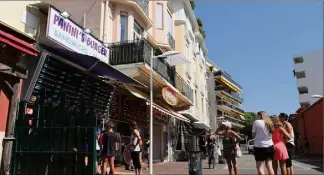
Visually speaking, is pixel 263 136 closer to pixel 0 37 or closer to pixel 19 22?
pixel 0 37

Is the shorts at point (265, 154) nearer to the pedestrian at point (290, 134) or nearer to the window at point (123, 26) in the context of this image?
the pedestrian at point (290, 134)

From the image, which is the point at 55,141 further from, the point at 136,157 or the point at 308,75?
the point at 308,75

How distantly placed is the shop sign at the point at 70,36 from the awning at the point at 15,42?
9.03 ft

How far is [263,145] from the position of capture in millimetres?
7473

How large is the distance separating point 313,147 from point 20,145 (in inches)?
1192

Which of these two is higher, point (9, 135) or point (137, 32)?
point (137, 32)

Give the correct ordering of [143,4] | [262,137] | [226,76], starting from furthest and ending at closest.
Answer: [226,76] < [143,4] < [262,137]

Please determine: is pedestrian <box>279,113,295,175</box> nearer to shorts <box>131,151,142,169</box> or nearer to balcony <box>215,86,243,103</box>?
shorts <box>131,151,142,169</box>

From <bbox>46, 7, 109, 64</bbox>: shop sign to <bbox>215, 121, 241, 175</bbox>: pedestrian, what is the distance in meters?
6.10

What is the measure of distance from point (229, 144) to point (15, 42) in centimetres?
623

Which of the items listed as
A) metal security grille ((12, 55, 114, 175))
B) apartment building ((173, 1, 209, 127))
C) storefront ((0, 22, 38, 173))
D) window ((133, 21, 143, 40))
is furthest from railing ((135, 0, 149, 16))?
metal security grille ((12, 55, 114, 175))

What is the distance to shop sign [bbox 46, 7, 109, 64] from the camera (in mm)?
11273

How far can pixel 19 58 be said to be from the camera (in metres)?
9.01

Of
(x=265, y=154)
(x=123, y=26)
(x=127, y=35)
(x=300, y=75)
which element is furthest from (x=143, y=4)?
(x=300, y=75)
